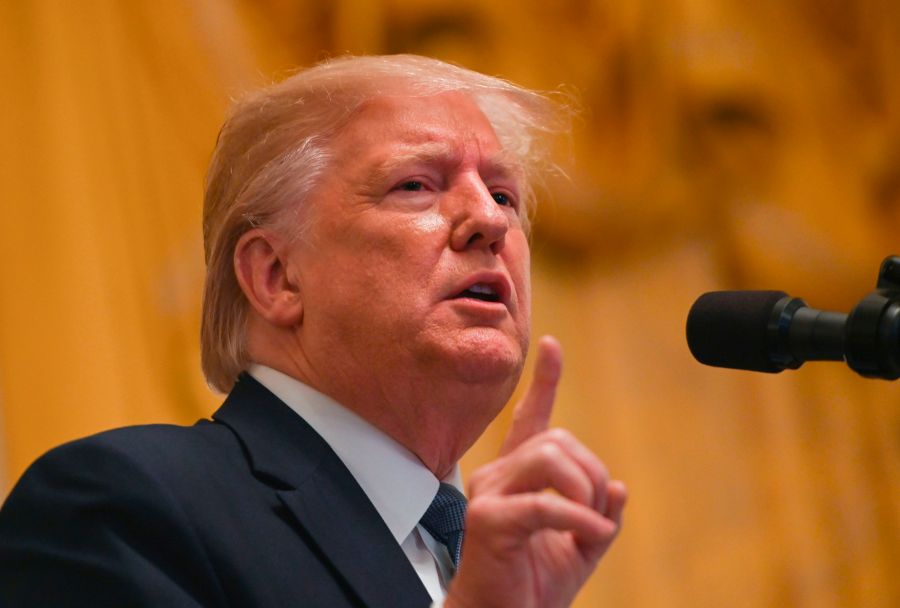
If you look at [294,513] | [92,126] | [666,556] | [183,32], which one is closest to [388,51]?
[183,32]

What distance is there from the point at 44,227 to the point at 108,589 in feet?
5.14

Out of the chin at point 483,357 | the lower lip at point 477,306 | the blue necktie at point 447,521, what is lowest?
the blue necktie at point 447,521

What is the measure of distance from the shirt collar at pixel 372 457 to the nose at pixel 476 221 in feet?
1.00

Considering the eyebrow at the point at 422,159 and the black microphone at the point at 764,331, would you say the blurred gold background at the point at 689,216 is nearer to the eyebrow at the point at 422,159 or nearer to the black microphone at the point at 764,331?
the eyebrow at the point at 422,159

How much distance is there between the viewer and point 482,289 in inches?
75.1

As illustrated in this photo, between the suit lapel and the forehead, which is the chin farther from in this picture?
the forehead

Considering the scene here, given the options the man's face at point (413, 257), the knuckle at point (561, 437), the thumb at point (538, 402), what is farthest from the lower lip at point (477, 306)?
the knuckle at point (561, 437)

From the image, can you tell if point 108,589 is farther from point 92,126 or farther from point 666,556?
point 666,556

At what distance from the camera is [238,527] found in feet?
5.24

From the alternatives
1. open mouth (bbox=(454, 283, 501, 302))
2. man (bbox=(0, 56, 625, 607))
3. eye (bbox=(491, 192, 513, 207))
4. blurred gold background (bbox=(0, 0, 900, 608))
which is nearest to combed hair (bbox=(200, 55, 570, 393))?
man (bbox=(0, 56, 625, 607))

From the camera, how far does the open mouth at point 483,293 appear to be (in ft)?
6.25

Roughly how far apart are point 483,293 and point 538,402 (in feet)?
1.66

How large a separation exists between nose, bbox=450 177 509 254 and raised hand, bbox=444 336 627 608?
0.51 meters

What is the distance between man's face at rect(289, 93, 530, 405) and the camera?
1.84m
